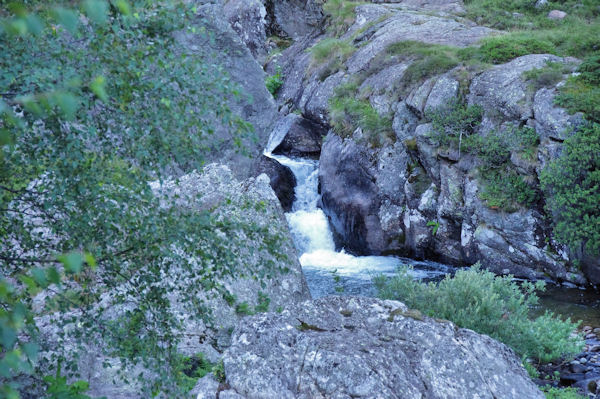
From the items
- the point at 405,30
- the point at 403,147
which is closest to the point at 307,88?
the point at 405,30

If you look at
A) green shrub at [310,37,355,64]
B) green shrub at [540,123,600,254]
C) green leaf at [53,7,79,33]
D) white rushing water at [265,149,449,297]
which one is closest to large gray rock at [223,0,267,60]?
green shrub at [310,37,355,64]

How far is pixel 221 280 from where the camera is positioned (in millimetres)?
7906

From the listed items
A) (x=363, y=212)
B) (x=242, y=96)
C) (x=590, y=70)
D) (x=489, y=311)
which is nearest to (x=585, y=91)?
(x=590, y=70)

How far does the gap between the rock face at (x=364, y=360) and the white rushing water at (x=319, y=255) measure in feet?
22.8

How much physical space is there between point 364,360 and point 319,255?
38.9 ft

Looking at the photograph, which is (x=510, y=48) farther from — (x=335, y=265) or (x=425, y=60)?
(x=335, y=265)

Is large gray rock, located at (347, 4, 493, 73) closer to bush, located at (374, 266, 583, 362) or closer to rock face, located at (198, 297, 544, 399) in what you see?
bush, located at (374, 266, 583, 362)

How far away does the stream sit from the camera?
11688 mm

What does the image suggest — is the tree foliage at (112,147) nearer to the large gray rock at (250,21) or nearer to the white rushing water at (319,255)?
the white rushing water at (319,255)

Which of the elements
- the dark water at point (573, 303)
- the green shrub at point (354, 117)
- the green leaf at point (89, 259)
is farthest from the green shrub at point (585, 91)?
the green leaf at point (89, 259)

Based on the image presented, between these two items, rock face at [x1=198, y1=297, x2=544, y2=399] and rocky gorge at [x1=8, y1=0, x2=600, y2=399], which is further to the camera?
rocky gorge at [x1=8, y1=0, x2=600, y2=399]

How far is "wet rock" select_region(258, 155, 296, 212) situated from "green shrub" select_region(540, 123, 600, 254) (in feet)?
30.3

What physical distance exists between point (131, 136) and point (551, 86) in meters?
12.9

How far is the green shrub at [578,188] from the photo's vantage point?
11.9 meters
